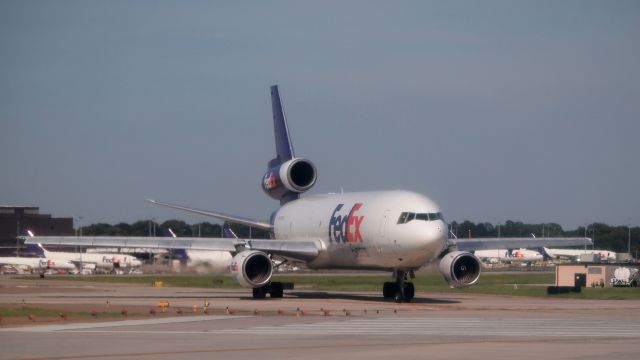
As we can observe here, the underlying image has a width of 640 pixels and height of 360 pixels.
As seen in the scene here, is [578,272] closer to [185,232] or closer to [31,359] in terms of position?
[31,359]

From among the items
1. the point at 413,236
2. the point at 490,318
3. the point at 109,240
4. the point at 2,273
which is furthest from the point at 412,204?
the point at 2,273

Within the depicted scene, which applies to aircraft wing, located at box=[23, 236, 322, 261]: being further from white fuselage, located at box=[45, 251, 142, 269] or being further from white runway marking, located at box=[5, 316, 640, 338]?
white fuselage, located at box=[45, 251, 142, 269]

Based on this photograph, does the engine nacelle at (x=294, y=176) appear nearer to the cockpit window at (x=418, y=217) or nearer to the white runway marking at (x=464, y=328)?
the cockpit window at (x=418, y=217)

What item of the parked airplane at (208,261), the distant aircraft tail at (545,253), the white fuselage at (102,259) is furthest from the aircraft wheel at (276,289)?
the distant aircraft tail at (545,253)

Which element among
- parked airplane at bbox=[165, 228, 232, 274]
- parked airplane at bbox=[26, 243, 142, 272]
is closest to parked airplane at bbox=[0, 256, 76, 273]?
parked airplane at bbox=[26, 243, 142, 272]

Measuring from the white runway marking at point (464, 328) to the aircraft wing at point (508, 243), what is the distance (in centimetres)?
1488

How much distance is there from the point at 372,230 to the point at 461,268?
12.8 feet

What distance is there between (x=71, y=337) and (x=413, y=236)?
18472 millimetres

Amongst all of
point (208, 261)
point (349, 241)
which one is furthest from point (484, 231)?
point (349, 241)

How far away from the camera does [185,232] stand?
5910 inches

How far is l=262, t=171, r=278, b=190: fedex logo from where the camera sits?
5419 centimetres

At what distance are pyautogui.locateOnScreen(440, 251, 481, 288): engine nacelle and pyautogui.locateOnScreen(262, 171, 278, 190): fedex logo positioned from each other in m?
13.9

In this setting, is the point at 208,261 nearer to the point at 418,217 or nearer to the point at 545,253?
the point at 418,217

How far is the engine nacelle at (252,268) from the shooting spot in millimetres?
43625
